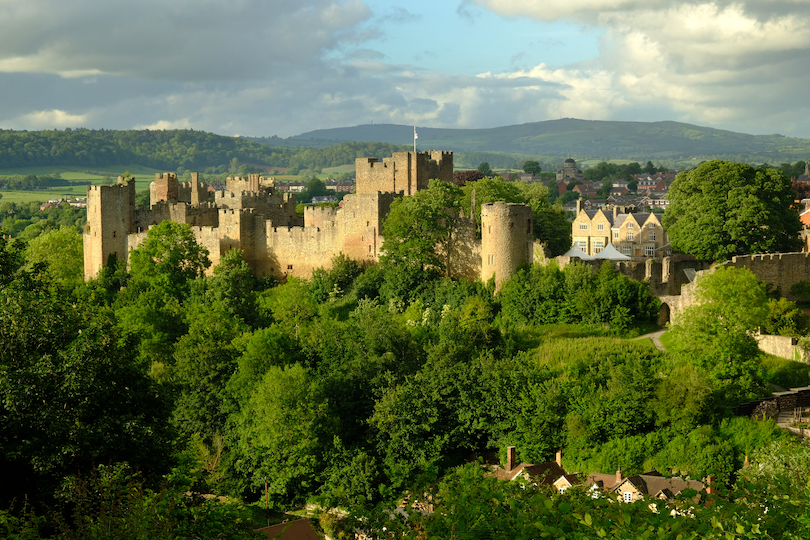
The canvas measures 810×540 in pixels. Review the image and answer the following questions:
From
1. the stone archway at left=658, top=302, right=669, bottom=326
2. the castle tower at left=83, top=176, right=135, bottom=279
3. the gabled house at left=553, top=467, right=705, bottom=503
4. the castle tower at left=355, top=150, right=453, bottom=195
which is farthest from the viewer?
the castle tower at left=83, top=176, right=135, bottom=279

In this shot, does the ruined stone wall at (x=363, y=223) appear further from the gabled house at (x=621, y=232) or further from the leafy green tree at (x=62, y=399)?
the leafy green tree at (x=62, y=399)

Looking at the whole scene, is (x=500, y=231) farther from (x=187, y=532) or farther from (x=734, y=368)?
(x=187, y=532)

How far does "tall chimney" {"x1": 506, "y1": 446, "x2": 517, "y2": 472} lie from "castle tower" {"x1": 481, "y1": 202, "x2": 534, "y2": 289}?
827 centimetres

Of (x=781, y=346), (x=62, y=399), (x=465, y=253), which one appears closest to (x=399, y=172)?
(x=465, y=253)

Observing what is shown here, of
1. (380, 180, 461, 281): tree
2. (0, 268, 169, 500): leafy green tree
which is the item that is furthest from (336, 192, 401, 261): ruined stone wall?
(0, 268, 169, 500): leafy green tree

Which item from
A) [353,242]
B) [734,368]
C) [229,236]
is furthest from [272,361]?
[734,368]

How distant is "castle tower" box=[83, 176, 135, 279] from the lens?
160 ft

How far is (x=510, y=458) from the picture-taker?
31.0 m

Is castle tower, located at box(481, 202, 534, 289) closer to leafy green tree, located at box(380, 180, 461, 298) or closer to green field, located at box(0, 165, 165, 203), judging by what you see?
leafy green tree, located at box(380, 180, 461, 298)

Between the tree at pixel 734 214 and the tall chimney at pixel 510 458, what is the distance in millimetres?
13405

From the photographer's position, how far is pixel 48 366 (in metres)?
19.2

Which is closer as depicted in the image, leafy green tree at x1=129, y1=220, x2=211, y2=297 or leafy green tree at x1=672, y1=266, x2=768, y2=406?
leafy green tree at x1=672, y1=266, x2=768, y2=406

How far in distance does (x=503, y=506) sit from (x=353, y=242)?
28.8 metres

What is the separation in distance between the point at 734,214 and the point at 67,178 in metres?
136
